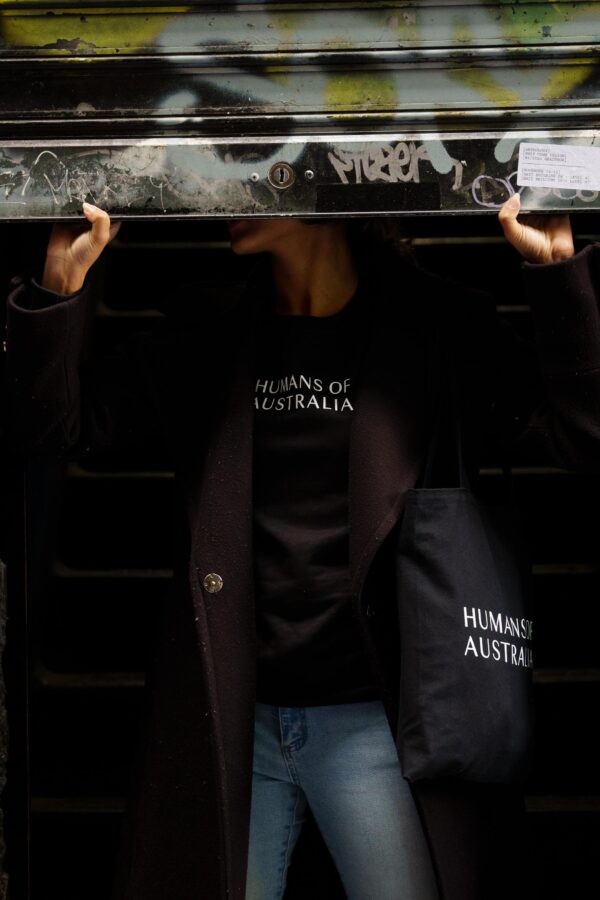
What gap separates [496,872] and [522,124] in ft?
4.45

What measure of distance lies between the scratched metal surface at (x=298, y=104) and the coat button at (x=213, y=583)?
67 cm

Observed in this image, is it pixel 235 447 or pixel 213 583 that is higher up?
pixel 235 447

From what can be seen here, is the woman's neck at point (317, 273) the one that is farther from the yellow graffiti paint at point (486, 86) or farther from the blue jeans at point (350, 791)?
the blue jeans at point (350, 791)

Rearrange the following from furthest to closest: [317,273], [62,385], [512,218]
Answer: [317,273]
[62,385]
[512,218]

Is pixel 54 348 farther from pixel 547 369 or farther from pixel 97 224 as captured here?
pixel 547 369

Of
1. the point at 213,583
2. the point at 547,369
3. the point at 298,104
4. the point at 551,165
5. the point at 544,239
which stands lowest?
the point at 213,583

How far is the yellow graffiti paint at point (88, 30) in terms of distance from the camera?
211 centimetres

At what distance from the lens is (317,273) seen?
7.89 ft

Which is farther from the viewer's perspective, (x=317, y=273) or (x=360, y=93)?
(x=317, y=273)

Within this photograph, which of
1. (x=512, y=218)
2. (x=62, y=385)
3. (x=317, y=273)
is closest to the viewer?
(x=512, y=218)

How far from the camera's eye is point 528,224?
2141 mm

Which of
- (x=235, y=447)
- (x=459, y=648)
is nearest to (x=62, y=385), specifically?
(x=235, y=447)

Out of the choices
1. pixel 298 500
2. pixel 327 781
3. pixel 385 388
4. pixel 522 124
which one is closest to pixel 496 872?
pixel 327 781

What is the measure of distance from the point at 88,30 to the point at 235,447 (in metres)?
0.81
